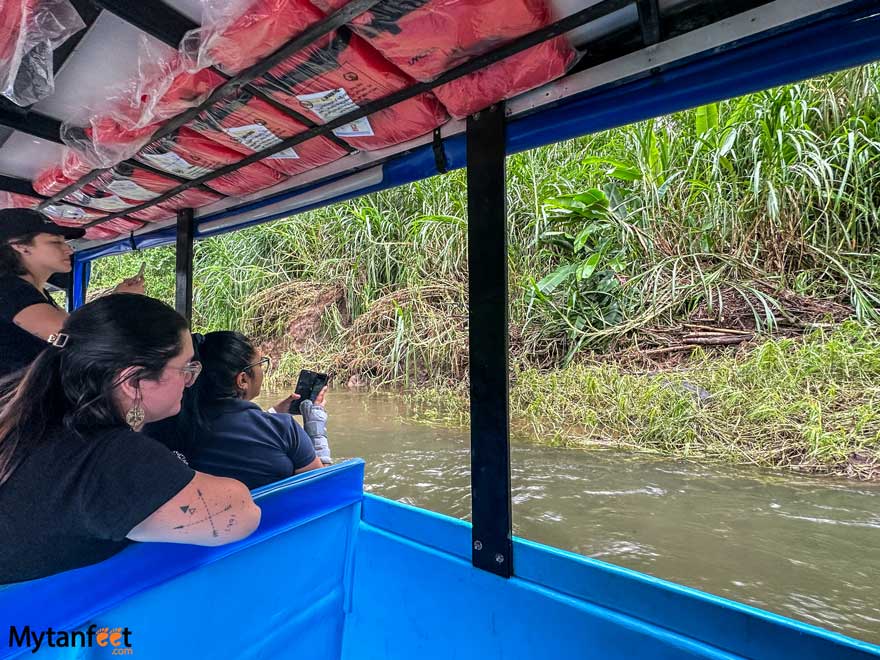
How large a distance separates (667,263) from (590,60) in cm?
374

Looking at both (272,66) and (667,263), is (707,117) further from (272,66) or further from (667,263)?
(272,66)

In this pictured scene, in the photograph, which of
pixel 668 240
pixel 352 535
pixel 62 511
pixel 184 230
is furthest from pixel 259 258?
pixel 62 511

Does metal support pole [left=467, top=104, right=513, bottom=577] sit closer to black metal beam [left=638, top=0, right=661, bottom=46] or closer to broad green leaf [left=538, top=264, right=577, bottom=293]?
black metal beam [left=638, top=0, right=661, bottom=46]

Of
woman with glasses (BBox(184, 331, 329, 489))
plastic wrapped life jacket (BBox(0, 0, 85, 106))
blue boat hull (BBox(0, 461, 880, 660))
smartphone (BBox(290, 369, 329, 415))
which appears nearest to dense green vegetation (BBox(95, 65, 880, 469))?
smartphone (BBox(290, 369, 329, 415))

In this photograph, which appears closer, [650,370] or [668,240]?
[650,370]

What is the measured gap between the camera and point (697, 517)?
232cm

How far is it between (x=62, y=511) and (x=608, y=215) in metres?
4.85

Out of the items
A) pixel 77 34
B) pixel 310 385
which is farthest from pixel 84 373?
pixel 310 385

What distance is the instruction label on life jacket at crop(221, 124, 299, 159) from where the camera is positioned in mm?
1350

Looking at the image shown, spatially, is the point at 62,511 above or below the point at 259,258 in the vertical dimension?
below

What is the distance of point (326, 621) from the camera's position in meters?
1.51

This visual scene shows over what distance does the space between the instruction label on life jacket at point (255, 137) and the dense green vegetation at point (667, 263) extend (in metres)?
3.12

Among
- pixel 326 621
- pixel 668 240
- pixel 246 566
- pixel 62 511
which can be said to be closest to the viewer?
pixel 62 511

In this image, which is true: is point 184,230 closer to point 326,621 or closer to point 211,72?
point 211,72
